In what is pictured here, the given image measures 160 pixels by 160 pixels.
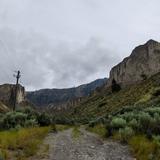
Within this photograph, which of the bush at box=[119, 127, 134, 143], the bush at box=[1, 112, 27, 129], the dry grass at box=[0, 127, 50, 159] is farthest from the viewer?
the bush at box=[1, 112, 27, 129]

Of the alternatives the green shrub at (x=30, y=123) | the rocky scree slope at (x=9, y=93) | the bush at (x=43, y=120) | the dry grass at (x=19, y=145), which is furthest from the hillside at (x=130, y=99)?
the rocky scree slope at (x=9, y=93)

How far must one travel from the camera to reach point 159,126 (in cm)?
1727

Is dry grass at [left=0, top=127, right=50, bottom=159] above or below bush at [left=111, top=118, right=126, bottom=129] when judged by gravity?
below

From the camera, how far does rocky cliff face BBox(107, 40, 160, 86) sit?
134 metres

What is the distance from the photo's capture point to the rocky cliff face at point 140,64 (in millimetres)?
134288

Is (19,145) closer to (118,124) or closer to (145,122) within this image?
(118,124)

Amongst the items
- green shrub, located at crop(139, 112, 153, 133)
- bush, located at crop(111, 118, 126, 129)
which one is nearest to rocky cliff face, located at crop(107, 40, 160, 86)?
bush, located at crop(111, 118, 126, 129)

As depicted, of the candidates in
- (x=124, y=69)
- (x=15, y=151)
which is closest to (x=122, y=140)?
(x=15, y=151)

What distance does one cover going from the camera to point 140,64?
141m

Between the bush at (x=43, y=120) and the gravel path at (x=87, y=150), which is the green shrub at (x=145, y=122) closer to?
the gravel path at (x=87, y=150)

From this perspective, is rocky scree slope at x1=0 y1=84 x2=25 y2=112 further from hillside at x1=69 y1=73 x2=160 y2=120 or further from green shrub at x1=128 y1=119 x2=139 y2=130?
green shrub at x1=128 y1=119 x2=139 y2=130

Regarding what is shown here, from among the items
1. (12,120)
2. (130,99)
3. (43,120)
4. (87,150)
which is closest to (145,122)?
(87,150)

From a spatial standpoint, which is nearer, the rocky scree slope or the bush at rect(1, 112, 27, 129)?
the bush at rect(1, 112, 27, 129)

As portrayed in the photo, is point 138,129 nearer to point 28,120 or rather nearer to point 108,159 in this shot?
point 108,159
